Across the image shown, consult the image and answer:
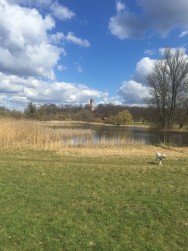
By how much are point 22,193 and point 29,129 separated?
16.6 metres

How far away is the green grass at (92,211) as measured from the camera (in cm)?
459

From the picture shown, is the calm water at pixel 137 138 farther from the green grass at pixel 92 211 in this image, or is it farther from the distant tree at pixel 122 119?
the distant tree at pixel 122 119

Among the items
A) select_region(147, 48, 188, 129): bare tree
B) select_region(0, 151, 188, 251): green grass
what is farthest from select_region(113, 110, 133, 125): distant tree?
select_region(0, 151, 188, 251): green grass

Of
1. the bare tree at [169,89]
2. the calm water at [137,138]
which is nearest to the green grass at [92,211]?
the calm water at [137,138]

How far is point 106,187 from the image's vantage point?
7520 millimetres

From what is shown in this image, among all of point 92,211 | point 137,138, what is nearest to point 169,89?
point 137,138

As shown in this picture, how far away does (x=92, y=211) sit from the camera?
227 inches

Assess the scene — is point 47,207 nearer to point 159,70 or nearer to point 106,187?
point 106,187

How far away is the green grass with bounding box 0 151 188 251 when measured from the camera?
4.59m

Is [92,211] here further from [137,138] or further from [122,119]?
[122,119]

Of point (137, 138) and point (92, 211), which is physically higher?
point (92, 211)

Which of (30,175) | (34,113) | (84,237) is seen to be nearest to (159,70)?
(34,113)

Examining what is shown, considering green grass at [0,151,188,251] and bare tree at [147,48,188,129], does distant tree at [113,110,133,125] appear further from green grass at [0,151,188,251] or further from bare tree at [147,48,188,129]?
green grass at [0,151,188,251]

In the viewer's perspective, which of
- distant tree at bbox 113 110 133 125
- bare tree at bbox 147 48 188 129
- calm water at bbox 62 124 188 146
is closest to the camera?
calm water at bbox 62 124 188 146
